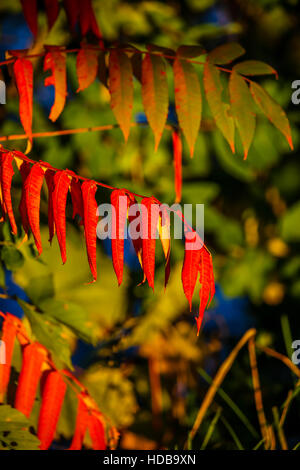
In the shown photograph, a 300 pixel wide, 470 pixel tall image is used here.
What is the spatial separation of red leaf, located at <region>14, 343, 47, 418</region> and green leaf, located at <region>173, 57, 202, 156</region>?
52cm

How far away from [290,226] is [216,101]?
4.00 feet

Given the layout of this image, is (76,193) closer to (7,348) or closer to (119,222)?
(119,222)

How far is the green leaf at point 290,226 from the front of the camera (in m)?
2.03

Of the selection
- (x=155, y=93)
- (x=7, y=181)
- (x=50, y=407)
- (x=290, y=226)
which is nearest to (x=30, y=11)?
(x=155, y=93)

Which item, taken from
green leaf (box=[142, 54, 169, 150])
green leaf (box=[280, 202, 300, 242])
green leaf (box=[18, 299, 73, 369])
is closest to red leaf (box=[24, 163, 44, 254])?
green leaf (box=[142, 54, 169, 150])

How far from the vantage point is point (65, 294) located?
6.68 ft

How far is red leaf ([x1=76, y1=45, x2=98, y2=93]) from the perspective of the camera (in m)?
0.97

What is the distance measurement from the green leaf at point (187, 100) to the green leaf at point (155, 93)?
0.03m

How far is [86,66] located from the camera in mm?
979

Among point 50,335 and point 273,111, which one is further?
point 50,335

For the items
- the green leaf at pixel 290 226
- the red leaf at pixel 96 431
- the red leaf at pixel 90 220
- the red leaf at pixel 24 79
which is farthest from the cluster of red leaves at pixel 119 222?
the green leaf at pixel 290 226

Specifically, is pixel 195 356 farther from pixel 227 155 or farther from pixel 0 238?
pixel 0 238
